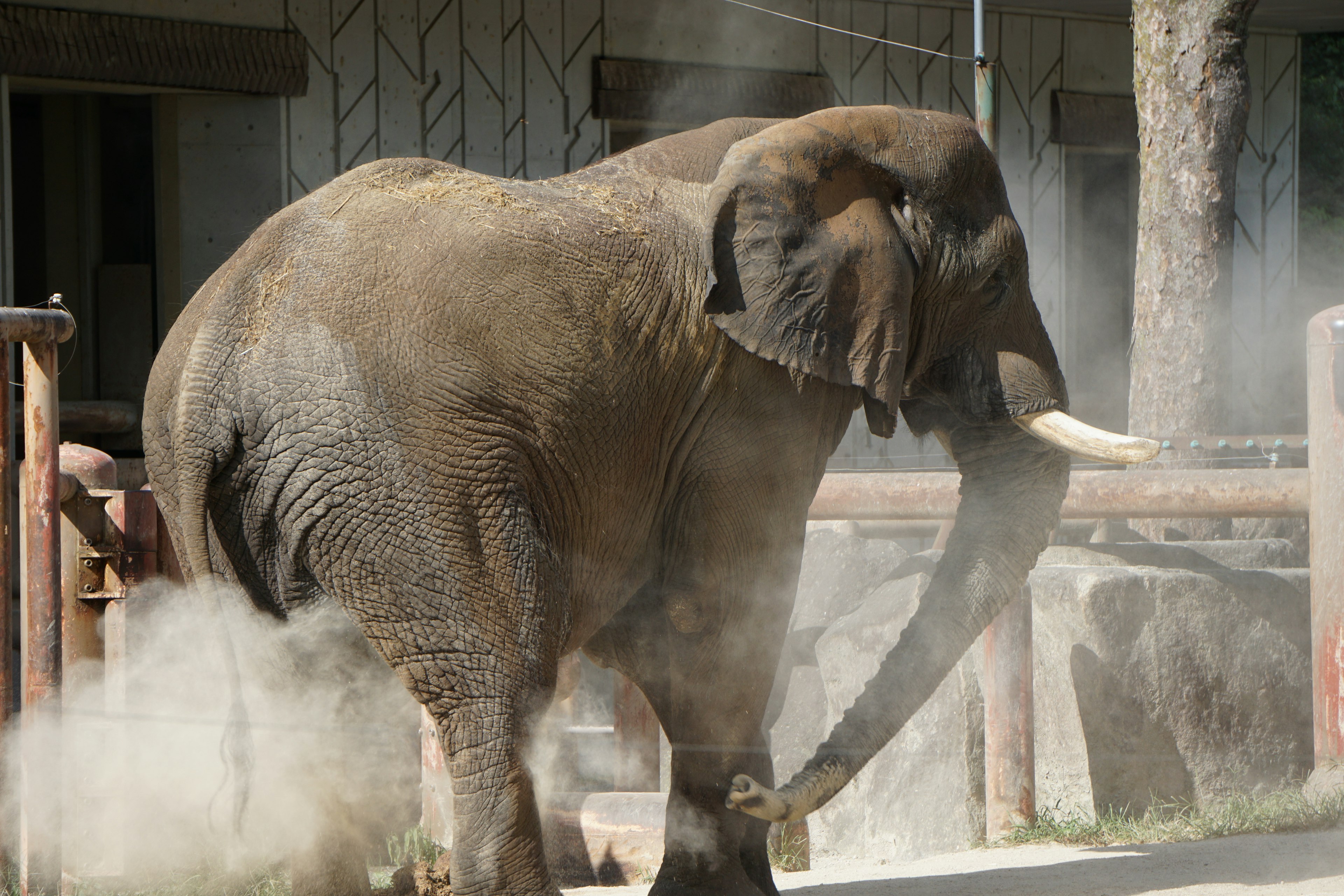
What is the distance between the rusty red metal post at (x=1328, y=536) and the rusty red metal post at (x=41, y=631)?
3.95 meters

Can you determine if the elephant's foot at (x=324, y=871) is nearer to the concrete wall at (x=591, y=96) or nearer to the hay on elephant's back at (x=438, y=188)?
the hay on elephant's back at (x=438, y=188)

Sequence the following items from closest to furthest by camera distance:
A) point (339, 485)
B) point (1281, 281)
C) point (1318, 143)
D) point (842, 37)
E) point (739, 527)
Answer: point (339, 485)
point (739, 527)
point (842, 37)
point (1281, 281)
point (1318, 143)

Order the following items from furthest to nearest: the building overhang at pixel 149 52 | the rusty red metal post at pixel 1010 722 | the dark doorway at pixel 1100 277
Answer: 1. the dark doorway at pixel 1100 277
2. the building overhang at pixel 149 52
3. the rusty red metal post at pixel 1010 722

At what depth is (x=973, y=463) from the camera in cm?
434

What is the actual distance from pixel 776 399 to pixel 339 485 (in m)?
1.13

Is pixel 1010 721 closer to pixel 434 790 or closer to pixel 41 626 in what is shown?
pixel 434 790

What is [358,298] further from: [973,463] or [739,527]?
[973,463]

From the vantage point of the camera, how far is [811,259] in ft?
12.1

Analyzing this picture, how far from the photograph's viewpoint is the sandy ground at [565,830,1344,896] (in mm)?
4277

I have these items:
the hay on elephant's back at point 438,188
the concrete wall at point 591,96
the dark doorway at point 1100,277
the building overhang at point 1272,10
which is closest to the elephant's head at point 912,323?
the hay on elephant's back at point 438,188

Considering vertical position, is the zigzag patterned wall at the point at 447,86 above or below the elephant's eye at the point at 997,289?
above

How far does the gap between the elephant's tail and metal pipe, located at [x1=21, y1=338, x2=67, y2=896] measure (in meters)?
1.01

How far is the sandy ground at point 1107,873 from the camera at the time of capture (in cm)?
428

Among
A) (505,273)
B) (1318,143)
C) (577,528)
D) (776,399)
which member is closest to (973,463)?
(776,399)
